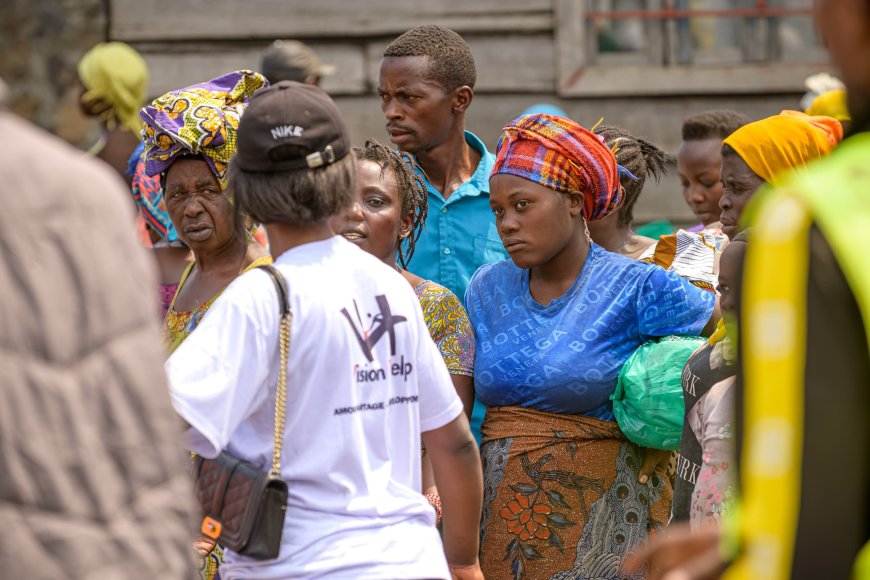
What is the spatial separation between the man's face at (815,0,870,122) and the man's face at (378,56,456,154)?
139 inches

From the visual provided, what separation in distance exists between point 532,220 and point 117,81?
3807mm

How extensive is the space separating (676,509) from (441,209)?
1.82 m

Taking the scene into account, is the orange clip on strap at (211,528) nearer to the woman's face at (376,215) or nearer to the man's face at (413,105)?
the woman's face at (376,215)

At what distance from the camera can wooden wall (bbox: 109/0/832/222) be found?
797 centimetres

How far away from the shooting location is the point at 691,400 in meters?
3.55

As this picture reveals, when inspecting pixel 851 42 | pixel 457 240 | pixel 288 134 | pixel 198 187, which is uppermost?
pixel 851 42

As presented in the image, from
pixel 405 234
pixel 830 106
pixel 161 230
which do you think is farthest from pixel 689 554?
pixel 830 106

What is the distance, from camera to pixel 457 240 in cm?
497

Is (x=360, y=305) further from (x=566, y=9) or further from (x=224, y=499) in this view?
(x=566, y=9)

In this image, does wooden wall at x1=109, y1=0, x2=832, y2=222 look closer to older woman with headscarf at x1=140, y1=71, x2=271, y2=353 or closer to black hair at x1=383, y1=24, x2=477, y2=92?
black hair at x1=383, y1=24, x2=477, y2=92

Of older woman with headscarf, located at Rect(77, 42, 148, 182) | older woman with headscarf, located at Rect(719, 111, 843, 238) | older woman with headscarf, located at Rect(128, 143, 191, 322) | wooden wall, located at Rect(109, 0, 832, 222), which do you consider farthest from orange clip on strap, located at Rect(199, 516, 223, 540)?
wooden wall, located at Rect(109, 0, 832, 222)

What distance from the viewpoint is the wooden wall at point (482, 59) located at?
7.97 meters

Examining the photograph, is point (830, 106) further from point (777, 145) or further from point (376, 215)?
point (376, 215)

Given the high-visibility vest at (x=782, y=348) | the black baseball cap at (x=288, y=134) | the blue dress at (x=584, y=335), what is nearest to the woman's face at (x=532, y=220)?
the blue dress at (x=584, y=335)
